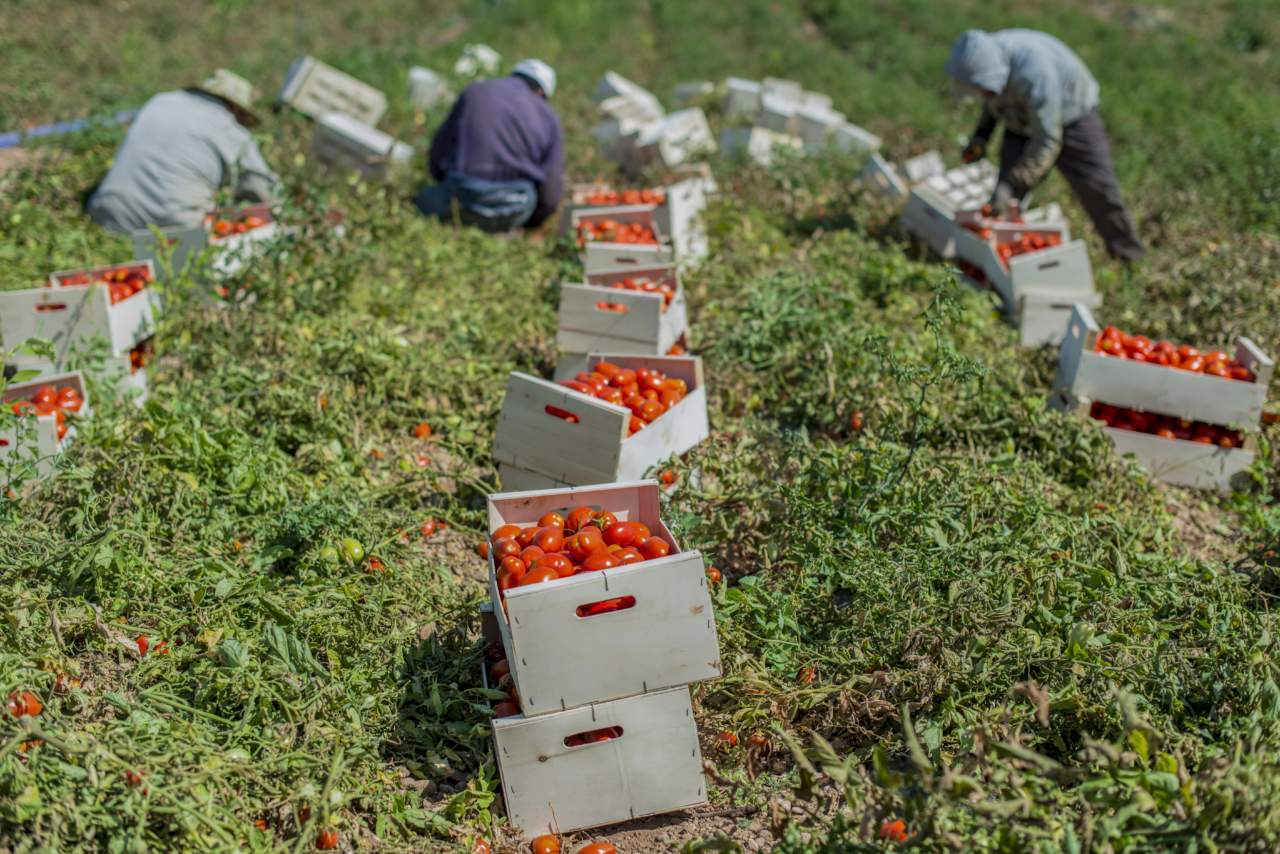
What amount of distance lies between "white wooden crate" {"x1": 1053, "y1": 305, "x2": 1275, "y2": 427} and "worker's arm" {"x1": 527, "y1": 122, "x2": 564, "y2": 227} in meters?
4.42

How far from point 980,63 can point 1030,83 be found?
1.32 feet

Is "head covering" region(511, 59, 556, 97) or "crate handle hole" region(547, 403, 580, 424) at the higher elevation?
"head covering" region(511, 59, 556, 97)

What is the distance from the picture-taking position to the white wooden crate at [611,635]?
305cm

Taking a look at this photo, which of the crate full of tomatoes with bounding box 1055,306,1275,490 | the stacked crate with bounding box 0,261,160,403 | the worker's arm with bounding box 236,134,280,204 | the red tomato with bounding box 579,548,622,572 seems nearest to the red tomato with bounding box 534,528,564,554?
the red tomato with bounding box 579,548,622,572

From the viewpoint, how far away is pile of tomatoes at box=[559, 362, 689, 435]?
15.2ft

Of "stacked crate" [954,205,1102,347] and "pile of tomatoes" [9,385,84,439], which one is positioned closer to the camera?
"pile of tomatoes" [9,385,84,439]

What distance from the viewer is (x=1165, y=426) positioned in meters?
5.55

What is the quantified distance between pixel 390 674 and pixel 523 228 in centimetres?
553

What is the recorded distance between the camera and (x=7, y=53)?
12.0 m

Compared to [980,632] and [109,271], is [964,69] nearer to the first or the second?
[980,632]

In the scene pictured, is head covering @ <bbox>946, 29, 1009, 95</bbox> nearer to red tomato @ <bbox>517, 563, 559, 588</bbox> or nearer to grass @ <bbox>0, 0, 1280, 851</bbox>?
grass @ <bbox>0, 0, 1280, 851</bbox>

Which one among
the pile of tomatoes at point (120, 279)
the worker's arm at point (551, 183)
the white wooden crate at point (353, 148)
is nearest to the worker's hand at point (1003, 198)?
the worker's arm at point (551, 183)

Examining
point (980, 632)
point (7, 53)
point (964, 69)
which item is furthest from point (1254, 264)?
point (7, 53)

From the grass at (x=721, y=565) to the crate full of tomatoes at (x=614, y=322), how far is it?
387 mm
